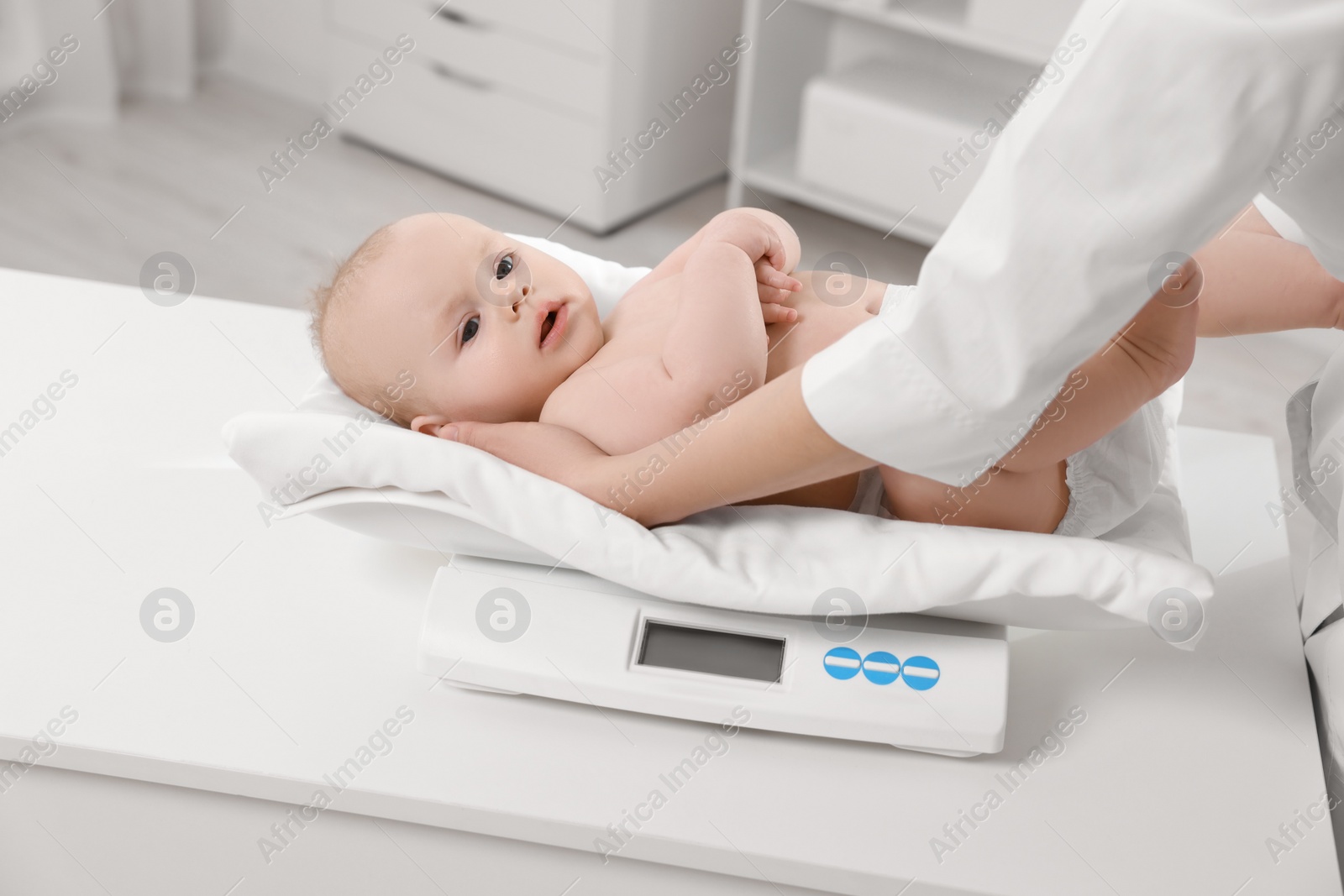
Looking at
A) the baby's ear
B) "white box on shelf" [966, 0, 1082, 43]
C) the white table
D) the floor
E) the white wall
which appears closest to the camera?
the white table

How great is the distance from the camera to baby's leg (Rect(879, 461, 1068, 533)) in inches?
30.5

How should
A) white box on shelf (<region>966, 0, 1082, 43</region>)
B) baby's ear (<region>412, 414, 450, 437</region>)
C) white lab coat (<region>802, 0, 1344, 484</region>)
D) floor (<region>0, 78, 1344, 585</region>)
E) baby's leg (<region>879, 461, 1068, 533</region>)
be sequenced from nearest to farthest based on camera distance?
white lab coat (<region>802, 0, 1344, 484</region>), baby's leg (<region>879, 461, 1068, 533</region>), baby's ear (<region>412, 414, 450, 437</region>), white box on shelf (<region>966, 0, 1082, 43</region>), floor (<region>0, 78, 1344, 585</region>)

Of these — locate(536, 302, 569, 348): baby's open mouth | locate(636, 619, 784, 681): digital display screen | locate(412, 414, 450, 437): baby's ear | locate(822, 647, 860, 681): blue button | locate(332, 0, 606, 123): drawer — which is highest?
locate(536, 302, 569, 348): baby's open mouth

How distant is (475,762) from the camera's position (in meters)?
0.71

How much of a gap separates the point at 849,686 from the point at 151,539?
51 cm

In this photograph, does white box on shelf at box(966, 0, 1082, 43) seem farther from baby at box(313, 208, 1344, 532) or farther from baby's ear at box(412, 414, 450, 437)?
baby's ear at box(412, 414, 450, 437)

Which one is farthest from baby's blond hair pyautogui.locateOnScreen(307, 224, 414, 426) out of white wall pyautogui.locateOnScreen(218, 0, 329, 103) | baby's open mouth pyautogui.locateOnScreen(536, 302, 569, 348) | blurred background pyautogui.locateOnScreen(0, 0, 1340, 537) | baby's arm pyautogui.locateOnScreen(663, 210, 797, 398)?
white wall pyautogui.locateOnScreen(218, 0, 329, 103)

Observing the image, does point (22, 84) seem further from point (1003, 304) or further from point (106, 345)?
point (1003, 304)

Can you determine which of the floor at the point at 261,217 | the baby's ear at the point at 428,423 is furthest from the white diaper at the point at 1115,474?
the floor at the point at 261,217

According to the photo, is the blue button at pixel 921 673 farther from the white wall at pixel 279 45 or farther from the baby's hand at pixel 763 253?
the white wall at pixel 279 45

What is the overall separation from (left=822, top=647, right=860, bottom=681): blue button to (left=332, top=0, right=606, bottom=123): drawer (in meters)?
1.63

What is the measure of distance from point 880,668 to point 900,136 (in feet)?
4.97

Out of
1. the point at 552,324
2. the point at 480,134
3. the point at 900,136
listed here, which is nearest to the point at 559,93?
the point at 480,134

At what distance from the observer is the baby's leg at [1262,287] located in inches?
33.8
